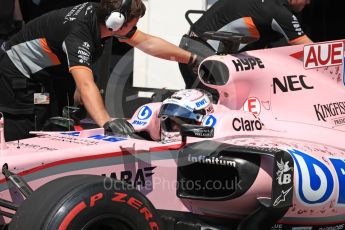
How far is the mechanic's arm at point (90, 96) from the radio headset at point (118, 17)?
30 centimetres

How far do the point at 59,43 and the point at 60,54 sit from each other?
122 millimetres

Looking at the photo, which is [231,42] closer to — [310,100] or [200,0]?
[310,100]

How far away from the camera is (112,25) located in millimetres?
4020

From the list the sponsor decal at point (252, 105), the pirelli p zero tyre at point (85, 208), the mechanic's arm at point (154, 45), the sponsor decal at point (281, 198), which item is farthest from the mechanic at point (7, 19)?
the sponsor decal at point (281, 198)

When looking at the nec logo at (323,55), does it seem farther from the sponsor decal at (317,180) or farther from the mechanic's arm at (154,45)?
the mechanic's arm at (154,45)

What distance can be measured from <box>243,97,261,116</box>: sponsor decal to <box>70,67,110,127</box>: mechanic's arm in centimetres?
81

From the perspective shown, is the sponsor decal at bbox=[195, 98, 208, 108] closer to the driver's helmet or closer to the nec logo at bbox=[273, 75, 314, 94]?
the driver's helmet

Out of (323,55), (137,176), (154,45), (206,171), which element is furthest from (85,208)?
Result: (154,45)

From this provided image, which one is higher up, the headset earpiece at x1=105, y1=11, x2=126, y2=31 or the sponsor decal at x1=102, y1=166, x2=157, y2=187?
the headset earpiece at x1=105, y1=11, x2=126, y2=31

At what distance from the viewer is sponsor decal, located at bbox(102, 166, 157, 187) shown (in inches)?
132

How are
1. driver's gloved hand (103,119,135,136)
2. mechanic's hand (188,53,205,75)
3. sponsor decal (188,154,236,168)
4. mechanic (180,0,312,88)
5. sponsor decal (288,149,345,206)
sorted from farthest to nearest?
mechanic (180,0,312,88) → mechanic's hand (188,53,205,75) → driver's gloved hand (103,119,135,136) → sponsor decal (288,149,345,206) → sponsor decal (188,154,236,168)

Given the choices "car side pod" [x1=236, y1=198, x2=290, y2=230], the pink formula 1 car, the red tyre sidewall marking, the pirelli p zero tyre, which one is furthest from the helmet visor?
the red tyre sidewall marking

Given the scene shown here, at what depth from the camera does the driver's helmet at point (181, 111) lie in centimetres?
359

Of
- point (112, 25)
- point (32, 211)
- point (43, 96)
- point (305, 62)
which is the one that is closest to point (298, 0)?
point (305, 62)
